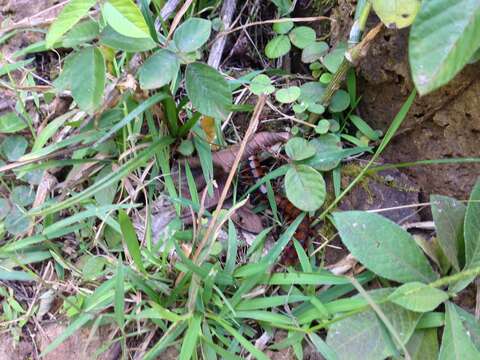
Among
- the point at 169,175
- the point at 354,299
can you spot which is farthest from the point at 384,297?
the point at 169,175

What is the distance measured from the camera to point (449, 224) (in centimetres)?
112

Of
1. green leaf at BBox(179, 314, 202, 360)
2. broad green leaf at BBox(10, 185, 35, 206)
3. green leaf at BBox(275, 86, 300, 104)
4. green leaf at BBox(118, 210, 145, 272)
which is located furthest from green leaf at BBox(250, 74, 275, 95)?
broad green leaf at BBox(10, 185, 35, 206)

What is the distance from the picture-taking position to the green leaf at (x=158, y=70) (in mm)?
1080

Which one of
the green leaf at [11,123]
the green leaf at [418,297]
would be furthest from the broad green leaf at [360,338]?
the green leaf at [11,123]

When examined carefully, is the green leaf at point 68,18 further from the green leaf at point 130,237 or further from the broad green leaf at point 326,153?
the broad green leaf at point 326,153

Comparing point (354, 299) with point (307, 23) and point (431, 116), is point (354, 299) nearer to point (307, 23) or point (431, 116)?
point (431, 116)

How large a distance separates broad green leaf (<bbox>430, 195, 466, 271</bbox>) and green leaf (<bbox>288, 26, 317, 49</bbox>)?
1.94 ft

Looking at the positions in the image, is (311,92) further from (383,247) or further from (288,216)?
(383,247)

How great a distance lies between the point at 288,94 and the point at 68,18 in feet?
2.07

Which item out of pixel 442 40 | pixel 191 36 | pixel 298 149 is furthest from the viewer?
pixel 298 149

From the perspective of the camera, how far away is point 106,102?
1.28 metres

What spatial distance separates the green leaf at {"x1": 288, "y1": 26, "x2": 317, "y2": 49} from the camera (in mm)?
1381

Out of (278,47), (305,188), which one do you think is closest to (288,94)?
(278,47)

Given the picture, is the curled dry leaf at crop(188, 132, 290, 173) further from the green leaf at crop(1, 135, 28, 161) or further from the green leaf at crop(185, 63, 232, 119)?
the green leaf at crop(1, 135, 28, 161)
